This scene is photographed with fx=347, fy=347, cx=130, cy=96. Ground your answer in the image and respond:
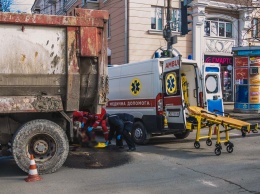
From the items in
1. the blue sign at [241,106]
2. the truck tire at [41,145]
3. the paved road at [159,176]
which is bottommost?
the paved road at [159,176]

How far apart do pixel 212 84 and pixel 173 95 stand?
2.09 m

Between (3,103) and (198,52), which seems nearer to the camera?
(3,103)

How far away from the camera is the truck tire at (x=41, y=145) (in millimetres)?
6453

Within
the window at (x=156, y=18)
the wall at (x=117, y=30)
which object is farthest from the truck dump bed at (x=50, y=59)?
the window at (x=156, y=18)

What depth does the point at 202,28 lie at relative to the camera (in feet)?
74.7

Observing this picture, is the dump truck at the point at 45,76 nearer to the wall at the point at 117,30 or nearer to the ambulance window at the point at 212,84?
the ambulance window at the point at 212,84

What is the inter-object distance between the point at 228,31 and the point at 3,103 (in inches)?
825

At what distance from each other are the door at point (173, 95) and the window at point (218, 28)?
15145 mm

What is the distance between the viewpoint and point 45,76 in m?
6.67

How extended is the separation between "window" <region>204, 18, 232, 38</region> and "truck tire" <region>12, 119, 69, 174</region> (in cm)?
1869

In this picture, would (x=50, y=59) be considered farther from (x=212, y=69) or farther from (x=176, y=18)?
(x=176, y=18)

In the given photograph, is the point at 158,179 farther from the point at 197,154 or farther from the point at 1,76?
the point at 1,76

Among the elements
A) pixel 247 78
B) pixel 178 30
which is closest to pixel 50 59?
pixel 247 78

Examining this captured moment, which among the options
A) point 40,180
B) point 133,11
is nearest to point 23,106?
point 40,180
